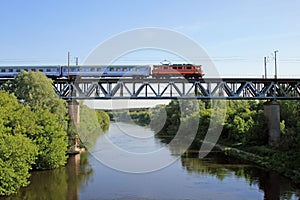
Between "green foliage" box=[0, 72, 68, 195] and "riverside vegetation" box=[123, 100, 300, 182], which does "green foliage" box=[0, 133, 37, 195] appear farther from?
"riverside vegetation" box=[123, 100, 300, 182]

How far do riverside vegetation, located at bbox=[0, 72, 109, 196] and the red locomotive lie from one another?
38.6 feet

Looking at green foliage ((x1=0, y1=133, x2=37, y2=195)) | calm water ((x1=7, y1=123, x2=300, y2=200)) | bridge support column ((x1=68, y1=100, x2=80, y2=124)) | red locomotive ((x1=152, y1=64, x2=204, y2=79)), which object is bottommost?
calm water ((x1=7, y1=123, x2=300, y2=200))

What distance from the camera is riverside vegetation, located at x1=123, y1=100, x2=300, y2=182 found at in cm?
3359

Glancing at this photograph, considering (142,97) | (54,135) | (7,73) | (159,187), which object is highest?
(7,73)

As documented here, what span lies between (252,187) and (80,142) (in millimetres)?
26923

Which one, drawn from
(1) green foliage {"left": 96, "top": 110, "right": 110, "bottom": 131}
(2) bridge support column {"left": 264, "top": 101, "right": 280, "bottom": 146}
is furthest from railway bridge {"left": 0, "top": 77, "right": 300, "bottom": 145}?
(1) green foliage {"left": 96, "top": 110, "right": 110, "bottom": 131}

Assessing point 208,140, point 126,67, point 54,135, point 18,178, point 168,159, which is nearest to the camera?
point 18,178

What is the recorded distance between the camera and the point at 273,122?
1679 inches

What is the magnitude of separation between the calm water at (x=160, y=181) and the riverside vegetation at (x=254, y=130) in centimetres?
226

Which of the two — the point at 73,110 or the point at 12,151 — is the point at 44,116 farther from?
the point at 73,110

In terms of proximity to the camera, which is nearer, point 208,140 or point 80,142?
point 80,142

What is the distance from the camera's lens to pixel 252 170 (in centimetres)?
3300

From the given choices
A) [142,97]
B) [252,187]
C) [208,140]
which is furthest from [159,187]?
[208,140]

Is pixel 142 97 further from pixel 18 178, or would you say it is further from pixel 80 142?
pixel 18 178
